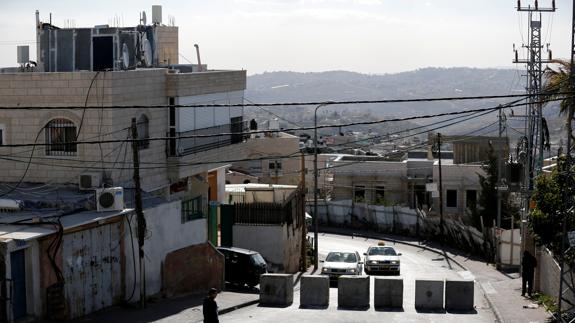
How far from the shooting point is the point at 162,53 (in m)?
47.6

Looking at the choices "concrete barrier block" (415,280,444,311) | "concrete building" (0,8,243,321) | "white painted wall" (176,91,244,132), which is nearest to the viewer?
"concrete building" (0,8,243,321)

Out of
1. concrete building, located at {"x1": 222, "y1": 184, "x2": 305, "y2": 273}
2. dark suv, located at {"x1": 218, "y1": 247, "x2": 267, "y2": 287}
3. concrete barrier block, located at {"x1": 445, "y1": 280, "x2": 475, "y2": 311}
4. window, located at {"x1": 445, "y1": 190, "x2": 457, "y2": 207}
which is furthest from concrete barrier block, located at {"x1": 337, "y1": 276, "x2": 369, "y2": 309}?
window, located at {"x1": 445, "y1": 190, "x2": 457, "y2": 207}

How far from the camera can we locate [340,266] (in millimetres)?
39438

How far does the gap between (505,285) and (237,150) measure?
40.8ft

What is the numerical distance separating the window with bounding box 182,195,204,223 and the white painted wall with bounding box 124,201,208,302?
0.56m

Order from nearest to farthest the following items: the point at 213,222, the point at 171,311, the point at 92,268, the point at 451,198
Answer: the point at 92,268, the point at 171,311, the point at 213,222, the point at 451,198

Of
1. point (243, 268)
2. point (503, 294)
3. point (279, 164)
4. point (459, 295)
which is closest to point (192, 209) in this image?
point (243, 268)

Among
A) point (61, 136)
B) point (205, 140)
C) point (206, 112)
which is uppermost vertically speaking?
point (206, 112)

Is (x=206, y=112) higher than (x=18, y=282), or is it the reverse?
(x=206, y=112)

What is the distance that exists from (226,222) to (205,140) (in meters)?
4.95

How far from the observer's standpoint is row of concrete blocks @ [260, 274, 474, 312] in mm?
27188

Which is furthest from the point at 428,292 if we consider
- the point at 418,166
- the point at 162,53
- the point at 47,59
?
the point at 418,166

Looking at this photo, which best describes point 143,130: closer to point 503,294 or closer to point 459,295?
point 459,295

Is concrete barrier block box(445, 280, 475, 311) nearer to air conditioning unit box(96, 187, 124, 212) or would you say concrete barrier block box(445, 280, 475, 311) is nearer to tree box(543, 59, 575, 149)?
tree box(543, 59, 575, 149)
